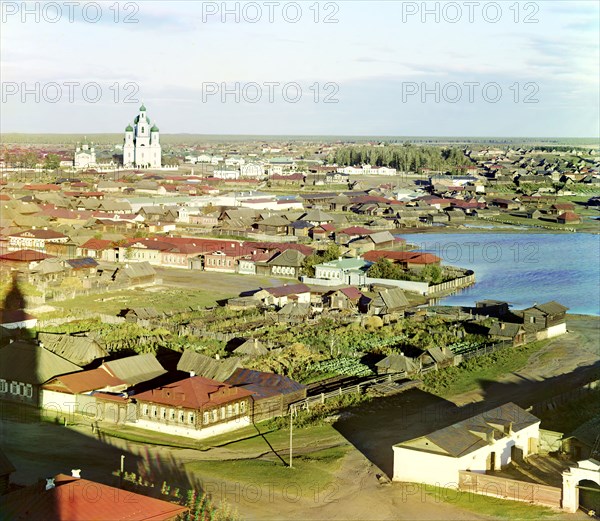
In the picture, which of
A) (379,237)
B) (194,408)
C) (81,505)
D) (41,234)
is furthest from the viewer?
(379,237)

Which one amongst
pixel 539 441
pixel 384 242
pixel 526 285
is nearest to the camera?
pixel 539 441

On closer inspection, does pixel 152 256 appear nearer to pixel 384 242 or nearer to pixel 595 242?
pixel 384 242

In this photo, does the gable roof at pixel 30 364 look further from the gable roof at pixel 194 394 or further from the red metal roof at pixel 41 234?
the red metal roof at pixel 41 234

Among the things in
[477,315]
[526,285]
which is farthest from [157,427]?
[526,285]

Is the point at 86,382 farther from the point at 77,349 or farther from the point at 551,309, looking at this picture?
the point at 551,309

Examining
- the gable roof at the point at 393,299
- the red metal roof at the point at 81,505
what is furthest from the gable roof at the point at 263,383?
the gable roof at the point at 393,299

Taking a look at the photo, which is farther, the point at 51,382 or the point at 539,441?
the point at 51,382

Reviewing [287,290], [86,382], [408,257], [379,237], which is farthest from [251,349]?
[379,237]
